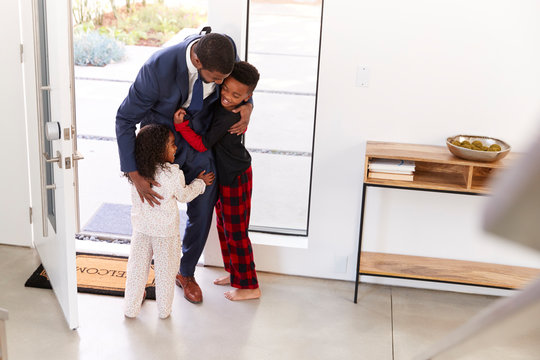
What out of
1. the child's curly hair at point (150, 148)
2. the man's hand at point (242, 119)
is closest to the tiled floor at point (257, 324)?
the child's curly hair at point (150, 148)

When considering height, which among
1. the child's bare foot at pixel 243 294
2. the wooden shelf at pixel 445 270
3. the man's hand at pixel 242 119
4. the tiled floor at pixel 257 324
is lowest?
the tiled floor at pixel 257 324

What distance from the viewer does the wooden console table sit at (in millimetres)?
3154

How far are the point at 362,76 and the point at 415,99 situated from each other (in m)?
0.30

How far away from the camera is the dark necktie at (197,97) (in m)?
2.86

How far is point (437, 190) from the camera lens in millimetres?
3154

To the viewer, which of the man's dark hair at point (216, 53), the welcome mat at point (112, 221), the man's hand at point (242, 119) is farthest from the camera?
the welcome mat at point (112, 221)

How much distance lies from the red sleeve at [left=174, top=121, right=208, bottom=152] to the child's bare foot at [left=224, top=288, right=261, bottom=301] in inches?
32.9

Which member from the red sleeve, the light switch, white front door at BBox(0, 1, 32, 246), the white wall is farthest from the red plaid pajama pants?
Answer: white front door at BBox(0, 1, 32, 246)

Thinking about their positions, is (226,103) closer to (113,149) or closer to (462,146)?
(462,146)

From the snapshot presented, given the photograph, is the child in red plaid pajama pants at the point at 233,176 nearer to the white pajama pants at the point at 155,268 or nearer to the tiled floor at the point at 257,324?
the tiled floor at the point at 257,324

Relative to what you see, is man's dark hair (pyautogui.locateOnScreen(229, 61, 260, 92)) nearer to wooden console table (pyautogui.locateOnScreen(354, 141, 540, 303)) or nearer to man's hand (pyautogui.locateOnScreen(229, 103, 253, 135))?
man's hand (pyautogui.locateOnScreen(229, 103, 253, 135))

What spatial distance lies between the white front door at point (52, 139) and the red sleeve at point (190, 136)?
0.49 metres

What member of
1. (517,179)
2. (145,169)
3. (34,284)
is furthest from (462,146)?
(517,179)

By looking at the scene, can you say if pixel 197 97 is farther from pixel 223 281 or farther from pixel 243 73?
pixel 223 281
